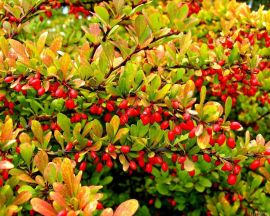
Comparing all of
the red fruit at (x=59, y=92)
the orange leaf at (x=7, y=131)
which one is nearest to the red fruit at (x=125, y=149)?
the red fruit at (x=59, y=92)

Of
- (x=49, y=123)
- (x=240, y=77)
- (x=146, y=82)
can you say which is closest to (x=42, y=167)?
(x=146, y=82)

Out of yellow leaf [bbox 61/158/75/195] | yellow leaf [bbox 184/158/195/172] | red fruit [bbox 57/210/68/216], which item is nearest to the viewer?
red fruit [bbox 57/210/68/216]

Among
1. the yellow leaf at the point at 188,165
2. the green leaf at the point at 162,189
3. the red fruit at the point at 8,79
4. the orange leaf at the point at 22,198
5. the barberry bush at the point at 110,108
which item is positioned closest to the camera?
the orange leaf at the point at 22,198

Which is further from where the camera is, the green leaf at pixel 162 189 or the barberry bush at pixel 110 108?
the green leaf at pixel 162 189

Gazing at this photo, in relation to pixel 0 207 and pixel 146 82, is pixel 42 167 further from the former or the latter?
pixel 146 82

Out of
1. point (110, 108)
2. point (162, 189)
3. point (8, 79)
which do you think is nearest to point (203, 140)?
point (110, 108)

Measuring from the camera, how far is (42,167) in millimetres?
1843

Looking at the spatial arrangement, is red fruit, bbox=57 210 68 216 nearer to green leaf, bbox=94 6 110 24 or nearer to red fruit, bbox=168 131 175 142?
red fruit, bbox=168 131 175 142

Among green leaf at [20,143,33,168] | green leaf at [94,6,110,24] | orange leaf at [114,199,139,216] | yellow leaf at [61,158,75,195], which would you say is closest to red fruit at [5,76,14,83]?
green leaf at [20,143,33,168]

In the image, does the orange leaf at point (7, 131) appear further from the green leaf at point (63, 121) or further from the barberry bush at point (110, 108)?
the green leaf at point (63, 121)

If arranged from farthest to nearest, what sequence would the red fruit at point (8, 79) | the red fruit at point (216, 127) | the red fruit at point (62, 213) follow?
the red fruit at point (8, 79), the red fruit at point (216, 127), the red fruit at point (62, 213)

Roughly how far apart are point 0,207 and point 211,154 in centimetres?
106

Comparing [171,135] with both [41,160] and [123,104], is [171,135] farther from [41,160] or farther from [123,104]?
[41,160]

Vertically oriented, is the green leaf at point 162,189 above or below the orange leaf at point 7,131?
below
